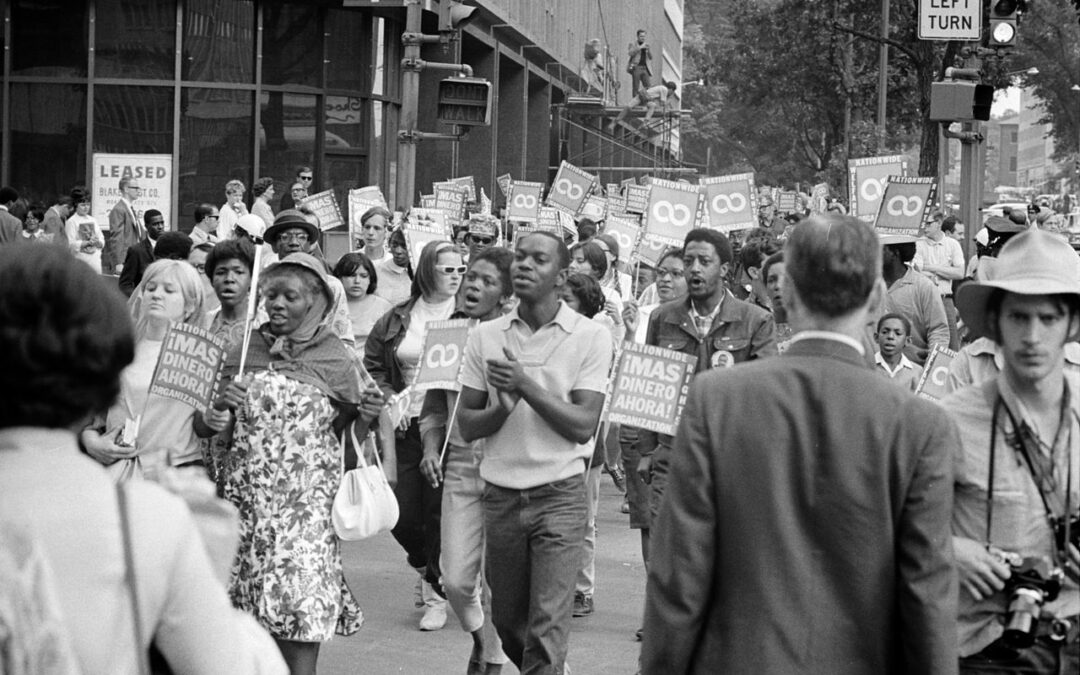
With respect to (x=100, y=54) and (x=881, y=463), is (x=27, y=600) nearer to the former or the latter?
(x=881, y=463)

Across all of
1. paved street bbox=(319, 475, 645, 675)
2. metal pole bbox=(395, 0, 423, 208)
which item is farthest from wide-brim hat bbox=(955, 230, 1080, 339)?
metal pole bbox=(395, 0, 423, 208)

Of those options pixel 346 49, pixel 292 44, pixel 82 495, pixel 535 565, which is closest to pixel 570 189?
pixel 292 44

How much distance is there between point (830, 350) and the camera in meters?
3.72

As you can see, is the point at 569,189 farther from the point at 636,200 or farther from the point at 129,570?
the point at 129,570

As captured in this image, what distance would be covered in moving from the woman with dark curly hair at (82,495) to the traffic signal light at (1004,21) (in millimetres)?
15582

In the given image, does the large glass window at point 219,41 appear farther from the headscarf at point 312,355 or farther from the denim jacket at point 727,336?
the headscarf at point 312,355

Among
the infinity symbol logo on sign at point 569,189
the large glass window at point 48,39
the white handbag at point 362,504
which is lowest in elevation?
the white handbag at point 362,504

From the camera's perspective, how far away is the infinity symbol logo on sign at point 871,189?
13688 mm

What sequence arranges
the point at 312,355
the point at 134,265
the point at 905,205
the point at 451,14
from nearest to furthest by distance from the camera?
1. the point at 312,355
2. the point at 905,205
3. the point at 134,265
4. the point at 451,14

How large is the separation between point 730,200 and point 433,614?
6852mm

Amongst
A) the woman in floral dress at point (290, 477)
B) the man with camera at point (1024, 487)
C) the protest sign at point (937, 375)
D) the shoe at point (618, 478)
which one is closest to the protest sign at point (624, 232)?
the shoe at point (618, 478)

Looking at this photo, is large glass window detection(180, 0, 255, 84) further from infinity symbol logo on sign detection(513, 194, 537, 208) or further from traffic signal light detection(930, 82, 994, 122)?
traffic signal light detection(930, 82, 994, 122)

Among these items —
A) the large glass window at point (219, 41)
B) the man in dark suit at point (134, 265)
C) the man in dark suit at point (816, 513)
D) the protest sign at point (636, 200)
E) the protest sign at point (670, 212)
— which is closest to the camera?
the man in dark suit at point (816, 513)

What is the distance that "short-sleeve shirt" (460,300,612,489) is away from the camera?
21.6 feet
